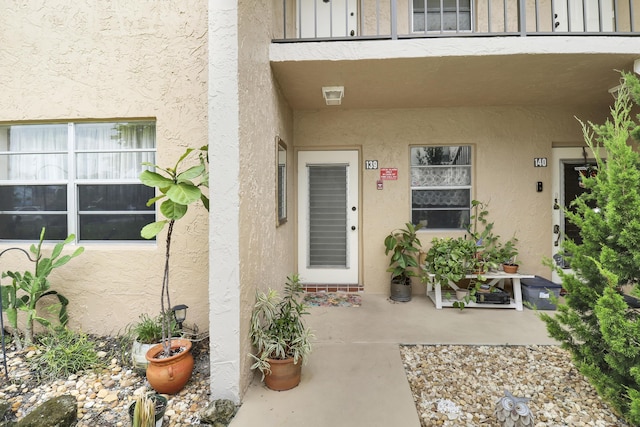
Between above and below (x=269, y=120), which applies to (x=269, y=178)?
below

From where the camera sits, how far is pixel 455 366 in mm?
2516

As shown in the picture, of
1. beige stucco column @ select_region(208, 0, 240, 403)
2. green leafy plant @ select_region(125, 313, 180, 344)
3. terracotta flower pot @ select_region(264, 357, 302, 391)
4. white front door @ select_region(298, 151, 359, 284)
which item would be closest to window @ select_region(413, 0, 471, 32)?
white front door @ select_region(298, 151, 359, 284)

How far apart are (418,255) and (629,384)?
2459 millimetres

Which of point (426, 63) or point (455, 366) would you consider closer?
point (455, 366)

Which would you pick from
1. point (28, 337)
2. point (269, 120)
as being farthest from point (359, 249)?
point (28, 337)

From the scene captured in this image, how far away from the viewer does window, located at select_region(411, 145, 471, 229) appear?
4.30m

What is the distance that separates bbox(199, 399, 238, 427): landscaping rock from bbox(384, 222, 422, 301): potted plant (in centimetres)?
260

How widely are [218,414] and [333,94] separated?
325 cm

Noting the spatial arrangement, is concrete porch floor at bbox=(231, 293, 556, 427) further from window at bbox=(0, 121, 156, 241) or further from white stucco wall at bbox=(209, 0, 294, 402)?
window at bbox=(0, 121, 156, 241)

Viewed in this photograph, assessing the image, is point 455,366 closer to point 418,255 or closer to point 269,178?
point 418,255

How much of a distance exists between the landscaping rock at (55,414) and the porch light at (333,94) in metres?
3.52

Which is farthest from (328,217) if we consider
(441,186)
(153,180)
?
(153,180)

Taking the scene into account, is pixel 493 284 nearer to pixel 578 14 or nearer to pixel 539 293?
pixel 539 293

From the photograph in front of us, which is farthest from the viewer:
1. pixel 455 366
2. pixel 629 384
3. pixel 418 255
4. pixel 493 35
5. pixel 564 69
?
pixel 418 255
